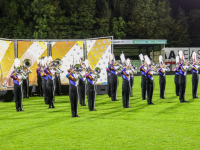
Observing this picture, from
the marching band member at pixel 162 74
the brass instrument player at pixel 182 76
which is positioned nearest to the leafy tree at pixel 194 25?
the marching band member at pixel 162 74

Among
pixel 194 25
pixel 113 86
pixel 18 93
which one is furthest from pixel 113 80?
pixel 194 25

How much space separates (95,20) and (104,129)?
4712 centimetres

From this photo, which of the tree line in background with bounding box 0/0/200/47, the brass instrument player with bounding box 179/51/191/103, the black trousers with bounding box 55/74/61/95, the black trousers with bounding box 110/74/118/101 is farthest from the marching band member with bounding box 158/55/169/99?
the tree line in background with bounding box 0/0/200/47

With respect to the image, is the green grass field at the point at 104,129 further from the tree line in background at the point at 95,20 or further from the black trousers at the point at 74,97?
the tree line in background at the point at 95,20

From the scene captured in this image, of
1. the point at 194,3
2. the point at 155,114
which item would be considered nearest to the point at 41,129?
the point at 155,114

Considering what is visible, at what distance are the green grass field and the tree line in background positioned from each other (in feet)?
120

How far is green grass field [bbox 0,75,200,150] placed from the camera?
23.0 ft

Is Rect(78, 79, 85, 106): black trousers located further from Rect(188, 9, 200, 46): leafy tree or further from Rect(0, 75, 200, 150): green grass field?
Rect(188, 9, 200, 46): leafy tree

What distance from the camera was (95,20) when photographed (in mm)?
54500

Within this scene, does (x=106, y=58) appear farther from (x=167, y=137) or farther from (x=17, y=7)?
(x=17, y=7)

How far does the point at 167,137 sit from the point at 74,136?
2.13 m

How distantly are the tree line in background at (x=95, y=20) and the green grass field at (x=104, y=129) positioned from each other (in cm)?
3662

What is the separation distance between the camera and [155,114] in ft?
35.8

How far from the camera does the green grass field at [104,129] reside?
23.0 ft
